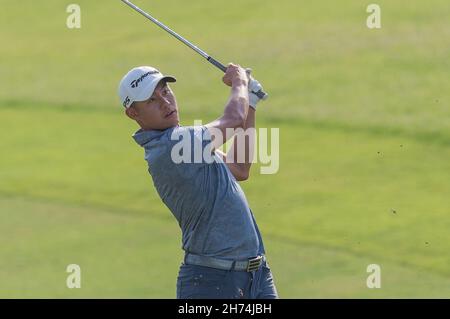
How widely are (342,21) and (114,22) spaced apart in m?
6.21

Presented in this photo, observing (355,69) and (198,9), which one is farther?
(198,9)

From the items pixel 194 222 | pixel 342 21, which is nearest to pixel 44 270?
pixel 194 222

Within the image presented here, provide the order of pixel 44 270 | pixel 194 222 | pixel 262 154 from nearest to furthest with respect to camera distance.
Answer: pixel 194 222, pixel 44 270, pixel 262 154

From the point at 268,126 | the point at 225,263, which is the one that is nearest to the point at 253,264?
the point at 225,263

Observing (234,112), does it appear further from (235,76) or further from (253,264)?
(253,264)

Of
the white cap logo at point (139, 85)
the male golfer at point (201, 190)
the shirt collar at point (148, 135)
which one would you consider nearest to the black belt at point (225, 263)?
the male golfer at point (201, 190)

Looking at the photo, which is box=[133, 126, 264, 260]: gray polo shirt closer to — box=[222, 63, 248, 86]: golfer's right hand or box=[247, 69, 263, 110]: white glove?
box=[222, 63, 248, 86]: golfer's right hand

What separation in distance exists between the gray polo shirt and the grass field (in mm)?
4184

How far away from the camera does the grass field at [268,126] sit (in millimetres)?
13461

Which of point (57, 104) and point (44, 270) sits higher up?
point (57, 104)

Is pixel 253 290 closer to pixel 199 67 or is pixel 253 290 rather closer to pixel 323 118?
pixel 323 118

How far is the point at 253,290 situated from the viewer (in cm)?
799

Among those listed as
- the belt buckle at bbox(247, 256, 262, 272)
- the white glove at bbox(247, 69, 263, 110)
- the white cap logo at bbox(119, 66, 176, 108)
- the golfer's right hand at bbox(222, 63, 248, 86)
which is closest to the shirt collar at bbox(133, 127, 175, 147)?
the white cap logo at bbox(119, 66, 176, 108)

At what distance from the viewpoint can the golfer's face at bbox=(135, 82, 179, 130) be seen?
7.94 metres
